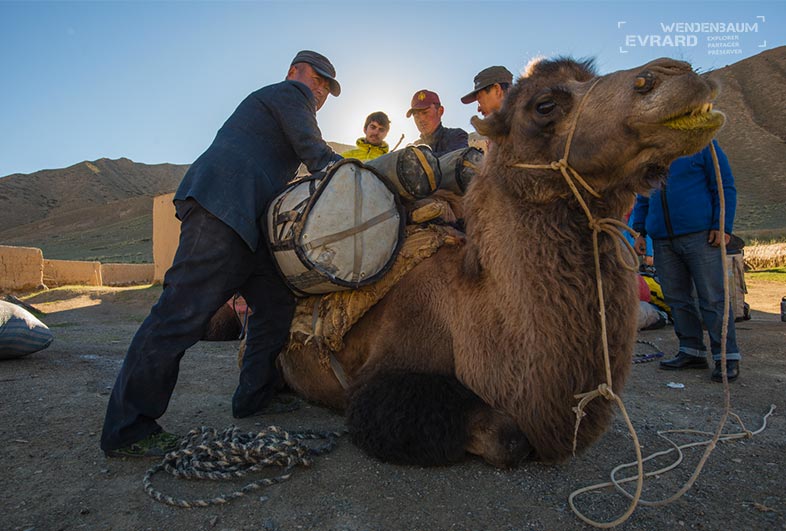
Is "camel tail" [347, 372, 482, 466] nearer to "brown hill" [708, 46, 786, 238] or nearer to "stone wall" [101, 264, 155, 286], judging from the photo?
"stone wall" [101, 264, 155, 286]

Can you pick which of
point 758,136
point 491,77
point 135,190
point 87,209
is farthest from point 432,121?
point 135,190

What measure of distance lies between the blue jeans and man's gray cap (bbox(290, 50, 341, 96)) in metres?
3.65

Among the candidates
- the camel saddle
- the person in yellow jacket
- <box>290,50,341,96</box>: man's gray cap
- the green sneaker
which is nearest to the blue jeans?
the camel saddle

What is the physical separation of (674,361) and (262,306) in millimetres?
4179

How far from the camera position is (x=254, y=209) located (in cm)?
291

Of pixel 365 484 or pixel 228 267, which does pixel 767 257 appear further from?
pixel 228 267

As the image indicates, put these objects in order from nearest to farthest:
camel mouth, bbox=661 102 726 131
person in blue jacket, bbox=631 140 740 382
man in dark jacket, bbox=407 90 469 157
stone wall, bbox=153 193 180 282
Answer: camel mouth, bbox=661 102 726 131 < person in blue jacket, bbox=631 140 740 382 < man in dark jacket, bbox=407 90 469 157 < stone wall, bbox=153 193 180 282

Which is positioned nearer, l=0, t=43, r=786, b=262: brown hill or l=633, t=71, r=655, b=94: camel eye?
l=633, t=71, r=655, b=94: camel eye

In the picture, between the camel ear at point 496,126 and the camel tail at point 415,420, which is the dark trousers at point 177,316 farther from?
the camel ear at point 496,126

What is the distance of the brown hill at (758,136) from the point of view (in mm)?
39812

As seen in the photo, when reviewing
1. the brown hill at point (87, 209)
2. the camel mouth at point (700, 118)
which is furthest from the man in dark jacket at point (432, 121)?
the brown hill at point (87, 209)

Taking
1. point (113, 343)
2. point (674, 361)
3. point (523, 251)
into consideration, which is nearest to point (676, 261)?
point (674, 361)

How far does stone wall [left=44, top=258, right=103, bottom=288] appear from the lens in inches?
579

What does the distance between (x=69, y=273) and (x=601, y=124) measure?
1680 centimetres
